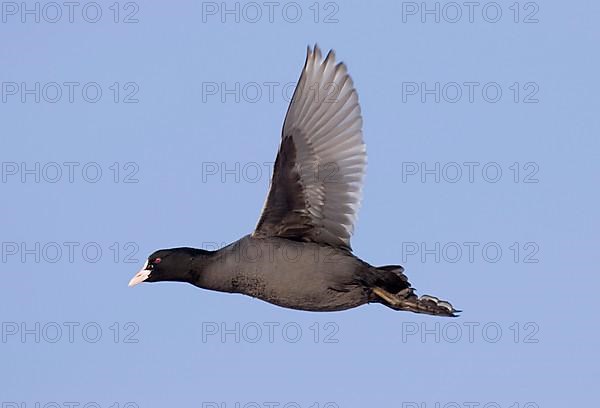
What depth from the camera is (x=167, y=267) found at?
20828 millimetres

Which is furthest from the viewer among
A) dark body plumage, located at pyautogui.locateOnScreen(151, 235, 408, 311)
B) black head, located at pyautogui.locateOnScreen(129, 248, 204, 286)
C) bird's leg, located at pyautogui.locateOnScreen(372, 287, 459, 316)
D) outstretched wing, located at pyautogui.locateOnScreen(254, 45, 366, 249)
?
black head, located at pyautogui.locateOnScreen(129, 248, 204, 286)

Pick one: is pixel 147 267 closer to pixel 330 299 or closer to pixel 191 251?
pixel 191 251

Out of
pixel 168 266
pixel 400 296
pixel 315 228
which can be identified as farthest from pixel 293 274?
pixel 168 266

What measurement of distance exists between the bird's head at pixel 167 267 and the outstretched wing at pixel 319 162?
135 cm

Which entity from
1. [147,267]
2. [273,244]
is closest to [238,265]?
[273,244]

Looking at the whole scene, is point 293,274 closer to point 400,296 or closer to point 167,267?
point 400,296

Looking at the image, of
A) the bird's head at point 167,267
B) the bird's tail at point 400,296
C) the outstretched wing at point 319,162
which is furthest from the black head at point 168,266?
the bird's tail at point 400,296

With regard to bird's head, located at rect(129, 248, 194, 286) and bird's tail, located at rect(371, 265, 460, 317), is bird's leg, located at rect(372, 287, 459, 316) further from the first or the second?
bird's head, located at rect(129, 248, 194, 286)

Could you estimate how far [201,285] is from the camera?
20.4 metres

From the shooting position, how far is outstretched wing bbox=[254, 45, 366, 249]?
20000mm

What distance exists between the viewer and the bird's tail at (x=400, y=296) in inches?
795

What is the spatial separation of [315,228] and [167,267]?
2492 mm

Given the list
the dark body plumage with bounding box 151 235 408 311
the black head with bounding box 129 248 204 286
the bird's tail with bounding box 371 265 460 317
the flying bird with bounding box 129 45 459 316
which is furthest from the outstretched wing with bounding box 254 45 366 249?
the black head with bounding box 129 248 204 286

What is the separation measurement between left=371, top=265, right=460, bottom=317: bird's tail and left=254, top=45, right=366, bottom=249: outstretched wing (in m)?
0.74
